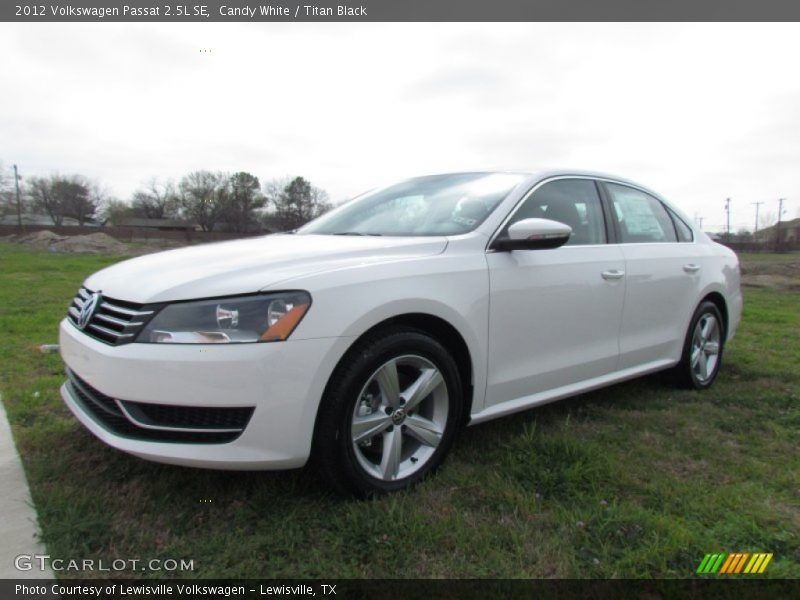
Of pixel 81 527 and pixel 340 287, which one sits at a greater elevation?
pixel 340 287

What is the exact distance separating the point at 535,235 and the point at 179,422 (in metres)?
1.78

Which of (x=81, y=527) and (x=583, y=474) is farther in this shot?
(x=583, y=474)

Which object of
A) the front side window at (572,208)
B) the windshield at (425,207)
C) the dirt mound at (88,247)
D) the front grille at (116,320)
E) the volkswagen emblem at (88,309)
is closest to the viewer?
the front grille at (116,320)

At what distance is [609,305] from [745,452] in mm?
1052

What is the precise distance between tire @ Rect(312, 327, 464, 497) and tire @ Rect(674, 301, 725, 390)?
2.32m

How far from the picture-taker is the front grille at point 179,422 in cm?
216

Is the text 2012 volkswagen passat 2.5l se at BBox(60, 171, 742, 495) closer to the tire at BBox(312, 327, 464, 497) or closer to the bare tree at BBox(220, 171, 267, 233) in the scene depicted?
the tire at BBox(312, 327, 464, 497)

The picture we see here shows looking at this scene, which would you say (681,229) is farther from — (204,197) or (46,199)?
(46,199)

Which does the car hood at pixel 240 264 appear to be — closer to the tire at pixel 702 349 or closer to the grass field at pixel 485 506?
the grass field at pixel 485 506

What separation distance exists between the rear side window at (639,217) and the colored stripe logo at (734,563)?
2031 mm

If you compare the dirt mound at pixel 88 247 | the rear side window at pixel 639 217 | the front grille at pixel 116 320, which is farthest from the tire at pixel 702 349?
the dirt mound at pixel 88 247

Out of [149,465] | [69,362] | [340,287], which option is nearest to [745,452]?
[340,287]

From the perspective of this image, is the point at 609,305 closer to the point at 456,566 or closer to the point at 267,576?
the point at 456,566

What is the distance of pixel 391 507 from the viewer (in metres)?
2.32
